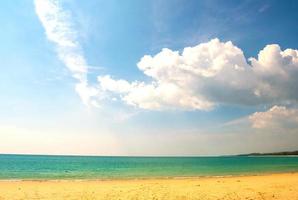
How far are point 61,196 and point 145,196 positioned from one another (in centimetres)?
475

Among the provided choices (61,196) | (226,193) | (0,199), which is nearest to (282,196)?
(226,193)

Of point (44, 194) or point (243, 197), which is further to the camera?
point (44, 194)

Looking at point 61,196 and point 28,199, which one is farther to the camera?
point 61,196

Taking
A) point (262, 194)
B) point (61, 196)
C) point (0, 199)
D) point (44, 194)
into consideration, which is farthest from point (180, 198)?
point (0, 199)

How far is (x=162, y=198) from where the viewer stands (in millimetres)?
17109

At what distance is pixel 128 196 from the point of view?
17.8 meters

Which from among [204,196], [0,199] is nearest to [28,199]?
[0,199]

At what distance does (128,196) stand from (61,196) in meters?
3.79

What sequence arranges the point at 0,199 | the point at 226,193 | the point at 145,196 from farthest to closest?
the point at 226,193 < the point at 145,196 < the point at 0,199

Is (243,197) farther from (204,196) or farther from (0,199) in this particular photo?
(0,199)

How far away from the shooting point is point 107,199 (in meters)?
17.0

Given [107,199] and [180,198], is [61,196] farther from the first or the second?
[180,198]

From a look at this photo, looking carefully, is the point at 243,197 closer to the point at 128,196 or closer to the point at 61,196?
the point at 128,196

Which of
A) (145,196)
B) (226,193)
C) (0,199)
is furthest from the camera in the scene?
(226,193)
